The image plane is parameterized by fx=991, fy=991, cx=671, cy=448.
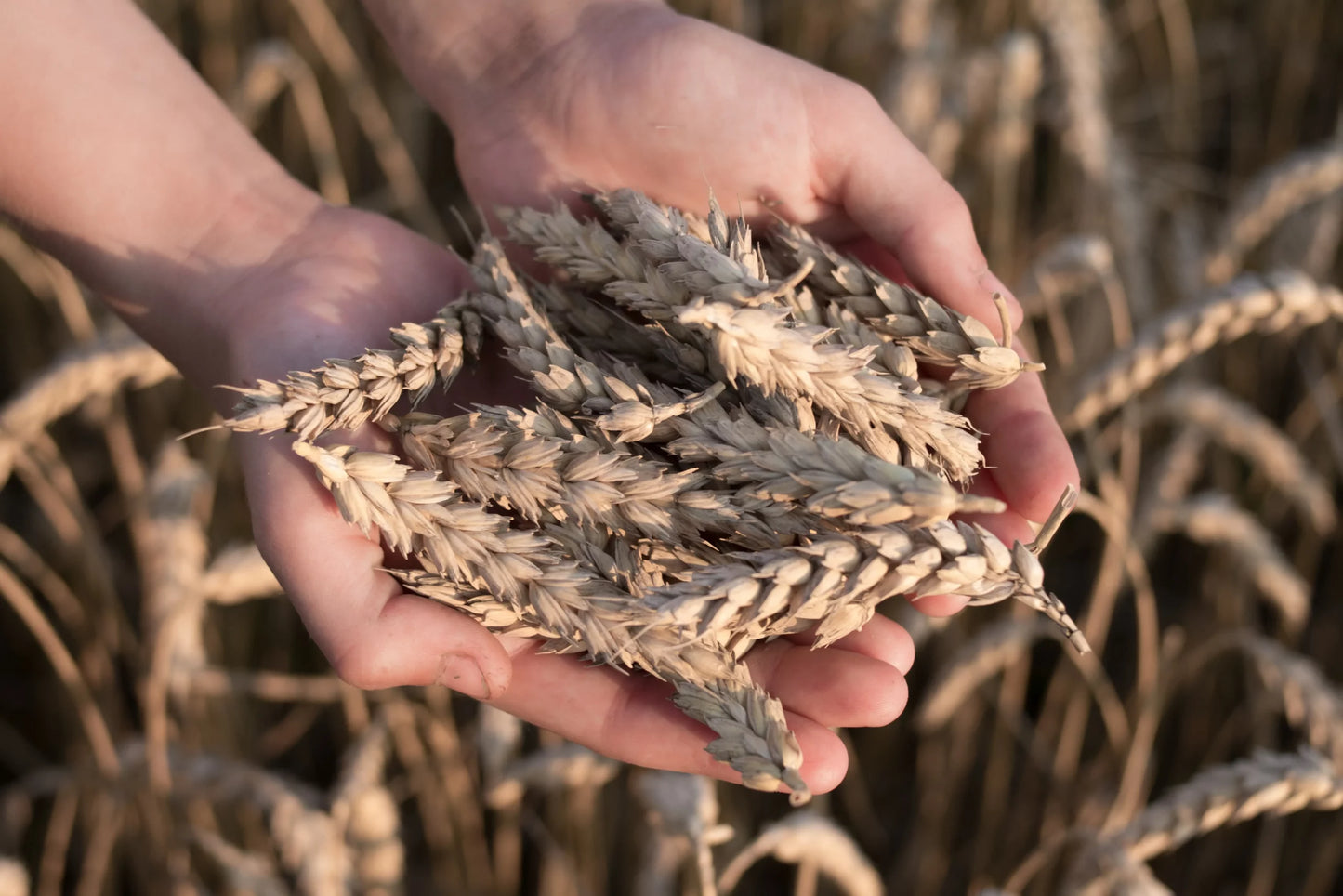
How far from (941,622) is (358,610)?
1.20m

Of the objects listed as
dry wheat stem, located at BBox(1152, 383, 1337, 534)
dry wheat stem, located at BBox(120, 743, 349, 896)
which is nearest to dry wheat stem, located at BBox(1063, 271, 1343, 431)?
dry wheat stem, located at BBox(1152, 383, 1337, 534)

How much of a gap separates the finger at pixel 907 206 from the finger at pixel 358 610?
0.82 metres

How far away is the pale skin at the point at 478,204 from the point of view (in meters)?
1.27

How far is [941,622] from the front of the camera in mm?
1981

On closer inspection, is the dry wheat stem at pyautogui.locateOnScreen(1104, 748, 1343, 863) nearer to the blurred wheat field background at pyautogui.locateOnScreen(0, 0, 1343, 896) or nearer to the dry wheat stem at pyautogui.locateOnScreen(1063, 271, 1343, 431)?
the blurred wheat field background at pyautogui.locateOnScreen(0, 0, 1343, 896)

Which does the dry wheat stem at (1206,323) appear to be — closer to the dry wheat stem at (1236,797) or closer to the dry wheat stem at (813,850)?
the dry wheat stem at (1236,797)

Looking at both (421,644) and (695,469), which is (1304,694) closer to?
(695,469)

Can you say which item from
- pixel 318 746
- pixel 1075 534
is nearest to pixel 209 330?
pixel 318 746

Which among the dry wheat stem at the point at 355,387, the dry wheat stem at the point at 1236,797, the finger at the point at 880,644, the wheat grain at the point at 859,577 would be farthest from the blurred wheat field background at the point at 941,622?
the dry wheat stem at the point at 355,387

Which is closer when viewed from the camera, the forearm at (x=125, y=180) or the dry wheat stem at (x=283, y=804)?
the dry wheat stem at (x=283, y=804)

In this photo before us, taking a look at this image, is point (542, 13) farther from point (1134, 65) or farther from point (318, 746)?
point (1134, 65)

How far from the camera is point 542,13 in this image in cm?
182

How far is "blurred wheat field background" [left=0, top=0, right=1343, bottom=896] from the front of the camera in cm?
159

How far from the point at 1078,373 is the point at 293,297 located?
1.77 m
